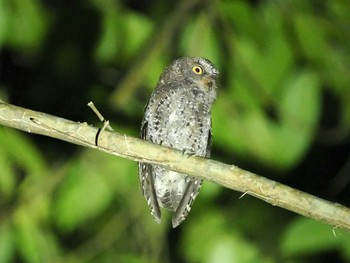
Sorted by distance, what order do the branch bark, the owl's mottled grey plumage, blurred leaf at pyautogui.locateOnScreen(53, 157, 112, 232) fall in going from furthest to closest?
the owl's mottled grey plumage < blurred leaf at pyautogui.locateOnScreen(53, 157, 112, 232) < the branch bark

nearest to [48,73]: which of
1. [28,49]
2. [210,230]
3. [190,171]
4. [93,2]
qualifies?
[28,49]

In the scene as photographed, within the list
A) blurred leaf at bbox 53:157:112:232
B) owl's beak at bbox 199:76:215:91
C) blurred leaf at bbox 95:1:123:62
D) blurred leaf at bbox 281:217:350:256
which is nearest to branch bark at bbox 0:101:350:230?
blurred leaf at bbox 281:217:350:256

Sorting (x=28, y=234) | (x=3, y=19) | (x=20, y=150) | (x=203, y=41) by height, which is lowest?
(x=28, y=234)

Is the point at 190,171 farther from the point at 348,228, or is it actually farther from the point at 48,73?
the point at 48,73

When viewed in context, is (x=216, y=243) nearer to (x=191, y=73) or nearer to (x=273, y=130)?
(x=273, y=130)

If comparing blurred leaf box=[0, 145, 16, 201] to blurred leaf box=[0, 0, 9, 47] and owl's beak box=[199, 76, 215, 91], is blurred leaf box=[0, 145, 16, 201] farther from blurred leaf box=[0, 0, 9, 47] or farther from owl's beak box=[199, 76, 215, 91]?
owl's beak box=[199, 76, 215, 91]

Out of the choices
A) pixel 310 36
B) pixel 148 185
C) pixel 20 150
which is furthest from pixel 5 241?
pixel 310 36
